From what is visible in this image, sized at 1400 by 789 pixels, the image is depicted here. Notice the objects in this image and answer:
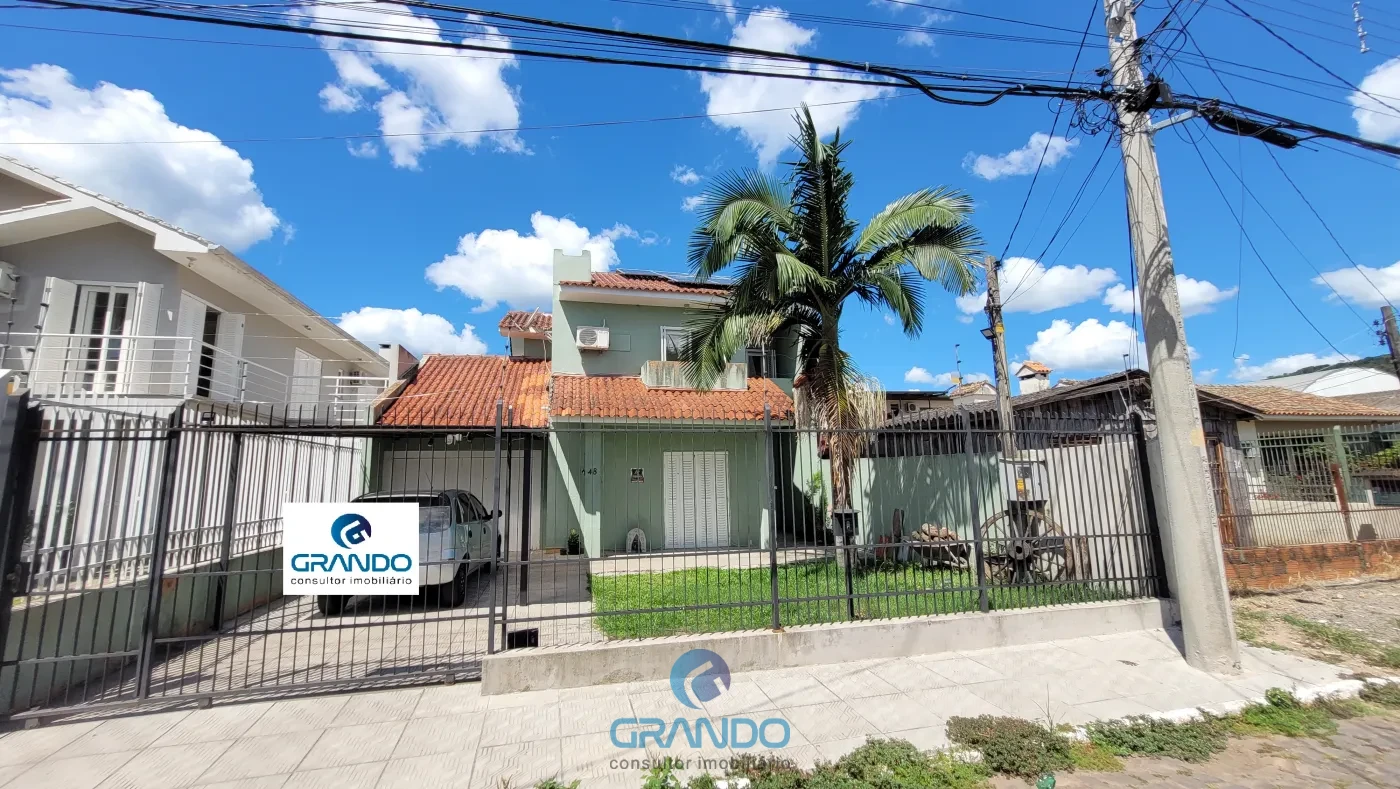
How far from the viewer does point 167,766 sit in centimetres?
369

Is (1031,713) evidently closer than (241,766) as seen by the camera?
No

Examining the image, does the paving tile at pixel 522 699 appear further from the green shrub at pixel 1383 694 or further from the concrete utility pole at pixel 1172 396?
the green shrub at pixel 1383 694

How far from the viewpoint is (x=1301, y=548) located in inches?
301

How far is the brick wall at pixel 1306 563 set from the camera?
7.42 metres

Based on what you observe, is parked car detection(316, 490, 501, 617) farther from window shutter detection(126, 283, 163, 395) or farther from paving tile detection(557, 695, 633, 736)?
window shutter detection(126, 283, 163, 395)

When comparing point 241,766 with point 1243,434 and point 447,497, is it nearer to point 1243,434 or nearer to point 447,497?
point 447,497

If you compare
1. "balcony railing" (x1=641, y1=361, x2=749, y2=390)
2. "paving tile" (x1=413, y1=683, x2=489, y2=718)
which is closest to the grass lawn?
"paving tile" (x1=413, y1=683, x2=489, y2=718)

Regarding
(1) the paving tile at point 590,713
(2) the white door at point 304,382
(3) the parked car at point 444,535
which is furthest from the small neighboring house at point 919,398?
(2) the white door at point 304,382

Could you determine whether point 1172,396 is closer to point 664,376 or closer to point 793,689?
point 793,689

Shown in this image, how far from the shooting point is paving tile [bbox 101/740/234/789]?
350 cm

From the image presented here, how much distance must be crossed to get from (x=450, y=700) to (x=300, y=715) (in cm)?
112

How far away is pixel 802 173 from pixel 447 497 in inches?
259

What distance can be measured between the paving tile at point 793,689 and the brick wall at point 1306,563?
20.4ft

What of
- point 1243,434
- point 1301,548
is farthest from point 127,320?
point 1243,434
